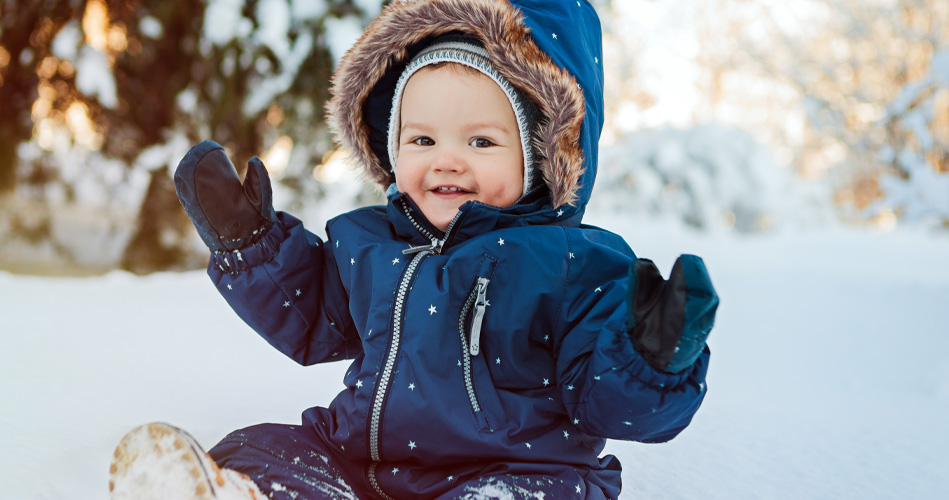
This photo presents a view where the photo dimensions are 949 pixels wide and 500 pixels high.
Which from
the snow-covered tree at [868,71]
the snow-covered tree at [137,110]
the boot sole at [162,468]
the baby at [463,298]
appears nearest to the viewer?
the boot sole at [162,468]

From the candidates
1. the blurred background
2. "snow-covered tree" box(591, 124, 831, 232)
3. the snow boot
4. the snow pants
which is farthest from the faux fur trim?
"snow-covered tree" box(591, 124, 831, 232)

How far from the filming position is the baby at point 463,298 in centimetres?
92

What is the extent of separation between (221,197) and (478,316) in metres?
0.50

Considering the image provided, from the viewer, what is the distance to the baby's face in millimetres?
1173

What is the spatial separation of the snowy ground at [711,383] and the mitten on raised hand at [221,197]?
0.42 m

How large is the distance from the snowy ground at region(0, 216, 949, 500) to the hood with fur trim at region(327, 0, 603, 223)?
0.61 metres

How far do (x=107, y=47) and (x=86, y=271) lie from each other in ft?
5.40

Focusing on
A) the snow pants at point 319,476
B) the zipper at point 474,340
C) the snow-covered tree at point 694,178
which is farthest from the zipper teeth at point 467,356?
the snow-covered tree at point 694,178

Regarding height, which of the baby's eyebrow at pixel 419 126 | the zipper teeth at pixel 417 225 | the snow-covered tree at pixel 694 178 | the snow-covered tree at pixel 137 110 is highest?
the snow-covered tree at pixel 137 110

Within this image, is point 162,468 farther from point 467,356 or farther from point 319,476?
point 467,356

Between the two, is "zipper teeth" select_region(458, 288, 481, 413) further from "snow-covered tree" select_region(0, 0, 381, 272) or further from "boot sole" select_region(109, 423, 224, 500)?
"snow-covered tree" select_region(0, 0, 381, 272)

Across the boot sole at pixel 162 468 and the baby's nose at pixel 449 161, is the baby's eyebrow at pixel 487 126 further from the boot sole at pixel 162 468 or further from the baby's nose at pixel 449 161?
the boot sole at pixel 162 468

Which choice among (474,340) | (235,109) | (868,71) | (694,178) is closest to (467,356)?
(474,340)

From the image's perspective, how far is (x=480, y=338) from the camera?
1.11m
